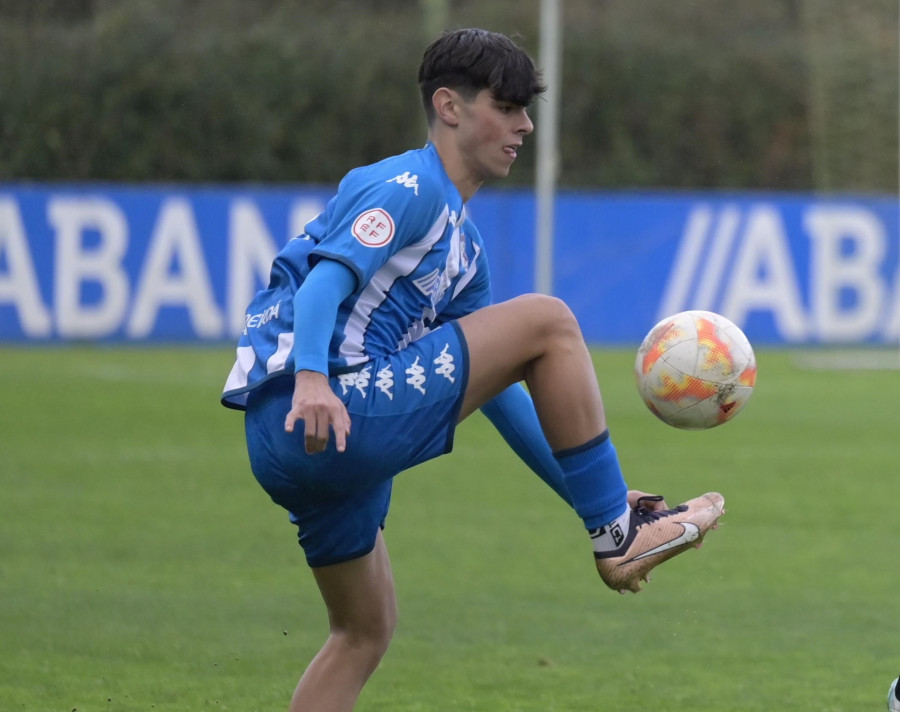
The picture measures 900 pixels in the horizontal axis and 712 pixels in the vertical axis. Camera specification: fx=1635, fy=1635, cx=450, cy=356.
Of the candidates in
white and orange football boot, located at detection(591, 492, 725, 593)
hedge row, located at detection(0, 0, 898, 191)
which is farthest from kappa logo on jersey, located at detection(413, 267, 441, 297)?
hedge row, located at detection(0, 0, 898, 191)

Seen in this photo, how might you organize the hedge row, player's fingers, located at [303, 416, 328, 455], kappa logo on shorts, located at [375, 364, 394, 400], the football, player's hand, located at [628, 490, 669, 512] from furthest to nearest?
the hedge row → the football → player's hand, located at [628, 490, 669, 512] → kappa logo on shorts, located at [375, 364, 394, 400] → player's fingers, located at [303, 416, 328, 455]

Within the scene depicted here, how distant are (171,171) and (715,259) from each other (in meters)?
6.84

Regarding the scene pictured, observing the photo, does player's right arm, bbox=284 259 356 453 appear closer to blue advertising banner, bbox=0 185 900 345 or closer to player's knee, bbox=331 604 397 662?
player's knee, bbox=331 604 397 662

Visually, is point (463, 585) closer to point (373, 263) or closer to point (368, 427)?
point (368, 427)

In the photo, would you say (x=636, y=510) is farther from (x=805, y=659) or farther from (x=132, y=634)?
(x=132, y=634)

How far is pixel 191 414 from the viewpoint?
44.1 ft

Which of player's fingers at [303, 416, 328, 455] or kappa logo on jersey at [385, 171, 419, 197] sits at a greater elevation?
kappa logo on jersey at [385, 171, 419, 197]

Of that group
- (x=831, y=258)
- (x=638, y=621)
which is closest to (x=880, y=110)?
(x=831, y=258)

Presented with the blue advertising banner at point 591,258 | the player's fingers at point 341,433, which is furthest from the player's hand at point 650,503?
the blue advertising banner at point 591,258

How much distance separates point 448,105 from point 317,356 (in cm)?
84

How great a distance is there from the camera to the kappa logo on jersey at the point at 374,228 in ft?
12.9

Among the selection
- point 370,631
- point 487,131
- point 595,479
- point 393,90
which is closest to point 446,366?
point 595,479

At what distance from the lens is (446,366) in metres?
4.08

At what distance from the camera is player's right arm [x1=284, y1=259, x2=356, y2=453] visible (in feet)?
12.4
